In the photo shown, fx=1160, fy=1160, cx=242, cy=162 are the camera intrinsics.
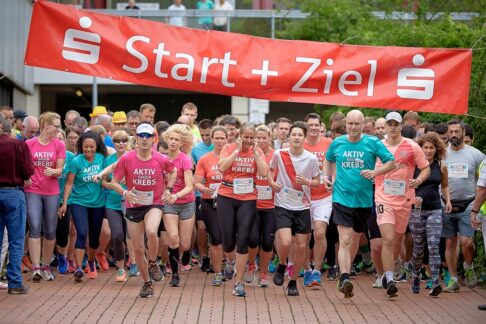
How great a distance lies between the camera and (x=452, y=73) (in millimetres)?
13828

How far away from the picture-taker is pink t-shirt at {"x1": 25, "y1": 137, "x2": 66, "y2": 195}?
15.3 m

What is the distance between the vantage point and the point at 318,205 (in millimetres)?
15141

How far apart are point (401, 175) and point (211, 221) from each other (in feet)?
9.35

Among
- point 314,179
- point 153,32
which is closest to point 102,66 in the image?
point 153,32

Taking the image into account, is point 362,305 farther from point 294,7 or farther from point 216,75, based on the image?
point 294,7

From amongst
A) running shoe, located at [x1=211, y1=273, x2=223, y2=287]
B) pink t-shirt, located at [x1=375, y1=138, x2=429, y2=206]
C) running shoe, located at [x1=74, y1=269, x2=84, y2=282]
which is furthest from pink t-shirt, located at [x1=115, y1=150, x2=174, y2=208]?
pink t-shirt, located at [x1=375, y1=138, x2=429, y2=206]

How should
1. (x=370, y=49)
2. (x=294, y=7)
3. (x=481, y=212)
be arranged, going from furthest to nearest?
1. (x=294, y=7)
2. (x=370, y=49)
3. (x=481, y=212)

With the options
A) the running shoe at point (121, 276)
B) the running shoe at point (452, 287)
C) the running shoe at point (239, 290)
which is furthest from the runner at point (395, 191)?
the running shoe at point (121, 276)

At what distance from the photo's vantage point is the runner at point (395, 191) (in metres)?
13.8

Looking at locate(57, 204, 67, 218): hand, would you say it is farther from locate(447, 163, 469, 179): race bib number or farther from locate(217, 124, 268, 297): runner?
locate(447, 163, 469, 179): race bib number

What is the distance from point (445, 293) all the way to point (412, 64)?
302cm

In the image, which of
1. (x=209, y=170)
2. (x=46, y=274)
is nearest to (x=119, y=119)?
(x=209, y=170)

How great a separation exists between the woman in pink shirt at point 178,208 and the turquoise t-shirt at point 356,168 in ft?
6.30

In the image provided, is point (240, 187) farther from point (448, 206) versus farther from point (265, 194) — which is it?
point (448, 206)
